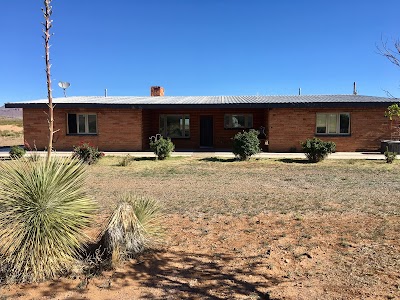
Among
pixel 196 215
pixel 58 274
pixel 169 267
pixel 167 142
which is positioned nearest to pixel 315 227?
pixel 196 215

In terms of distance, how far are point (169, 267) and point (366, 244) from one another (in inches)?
107

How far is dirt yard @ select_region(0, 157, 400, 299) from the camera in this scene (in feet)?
12.2

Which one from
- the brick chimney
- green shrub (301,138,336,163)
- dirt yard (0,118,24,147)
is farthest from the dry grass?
dirt yard (0,118,24,147)

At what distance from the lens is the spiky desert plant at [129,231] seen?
4363 millimetres

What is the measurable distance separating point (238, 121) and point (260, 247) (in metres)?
17.0

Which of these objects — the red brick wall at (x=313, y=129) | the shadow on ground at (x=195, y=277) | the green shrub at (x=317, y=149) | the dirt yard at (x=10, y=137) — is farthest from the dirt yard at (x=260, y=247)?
the dirt yard at (x=10, y=137)

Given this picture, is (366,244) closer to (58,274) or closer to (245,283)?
(245,283)

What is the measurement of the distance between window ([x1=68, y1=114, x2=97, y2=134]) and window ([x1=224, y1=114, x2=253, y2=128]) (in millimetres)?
7727

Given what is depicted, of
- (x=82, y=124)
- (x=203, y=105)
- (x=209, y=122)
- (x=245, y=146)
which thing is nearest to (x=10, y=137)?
(x=82, y=124)

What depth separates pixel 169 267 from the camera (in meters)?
4.33

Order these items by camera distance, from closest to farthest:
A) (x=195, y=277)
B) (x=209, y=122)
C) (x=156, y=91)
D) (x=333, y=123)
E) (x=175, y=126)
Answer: (x=195, y=277) → (x=333, y=123) → (x=175, y=126) → (x=209, y=122) → (x=156, y=91)

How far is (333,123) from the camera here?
1912 centimetres

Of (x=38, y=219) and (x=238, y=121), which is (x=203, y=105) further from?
(x=38, y=219)

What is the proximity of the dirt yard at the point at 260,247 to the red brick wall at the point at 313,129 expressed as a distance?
30.1 feet
